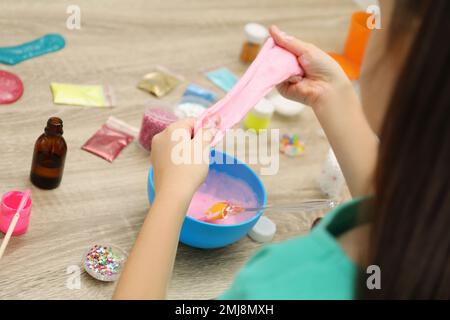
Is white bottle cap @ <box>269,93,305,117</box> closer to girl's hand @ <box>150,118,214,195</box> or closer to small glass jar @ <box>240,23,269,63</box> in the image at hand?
small glass jar @ <box>240,23,269,63</box>

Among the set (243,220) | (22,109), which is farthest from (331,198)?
(22,109)

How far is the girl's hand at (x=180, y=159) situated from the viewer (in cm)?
94

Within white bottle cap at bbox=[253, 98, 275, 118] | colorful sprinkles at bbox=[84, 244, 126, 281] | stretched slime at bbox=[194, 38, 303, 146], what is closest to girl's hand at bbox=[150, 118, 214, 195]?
stretched slime at bbox=[194, 38, 303, 146]

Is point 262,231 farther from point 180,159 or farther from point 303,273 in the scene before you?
point 303,273

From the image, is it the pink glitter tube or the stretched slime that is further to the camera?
the pink glitter tube

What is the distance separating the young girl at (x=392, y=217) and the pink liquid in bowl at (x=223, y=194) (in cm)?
26

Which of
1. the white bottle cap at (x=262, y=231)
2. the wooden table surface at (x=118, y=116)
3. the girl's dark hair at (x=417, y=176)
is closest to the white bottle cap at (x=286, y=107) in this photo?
the wooden table surface at (x=118, y=116)

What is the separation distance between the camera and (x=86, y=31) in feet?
4.92

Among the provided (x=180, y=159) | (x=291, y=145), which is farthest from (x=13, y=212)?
(x=291, y=145)

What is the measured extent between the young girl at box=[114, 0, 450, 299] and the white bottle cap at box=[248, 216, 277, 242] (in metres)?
0.29

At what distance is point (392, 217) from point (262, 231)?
523 mm

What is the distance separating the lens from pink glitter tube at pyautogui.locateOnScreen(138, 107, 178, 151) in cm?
121

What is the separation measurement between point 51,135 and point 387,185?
0.65 m
